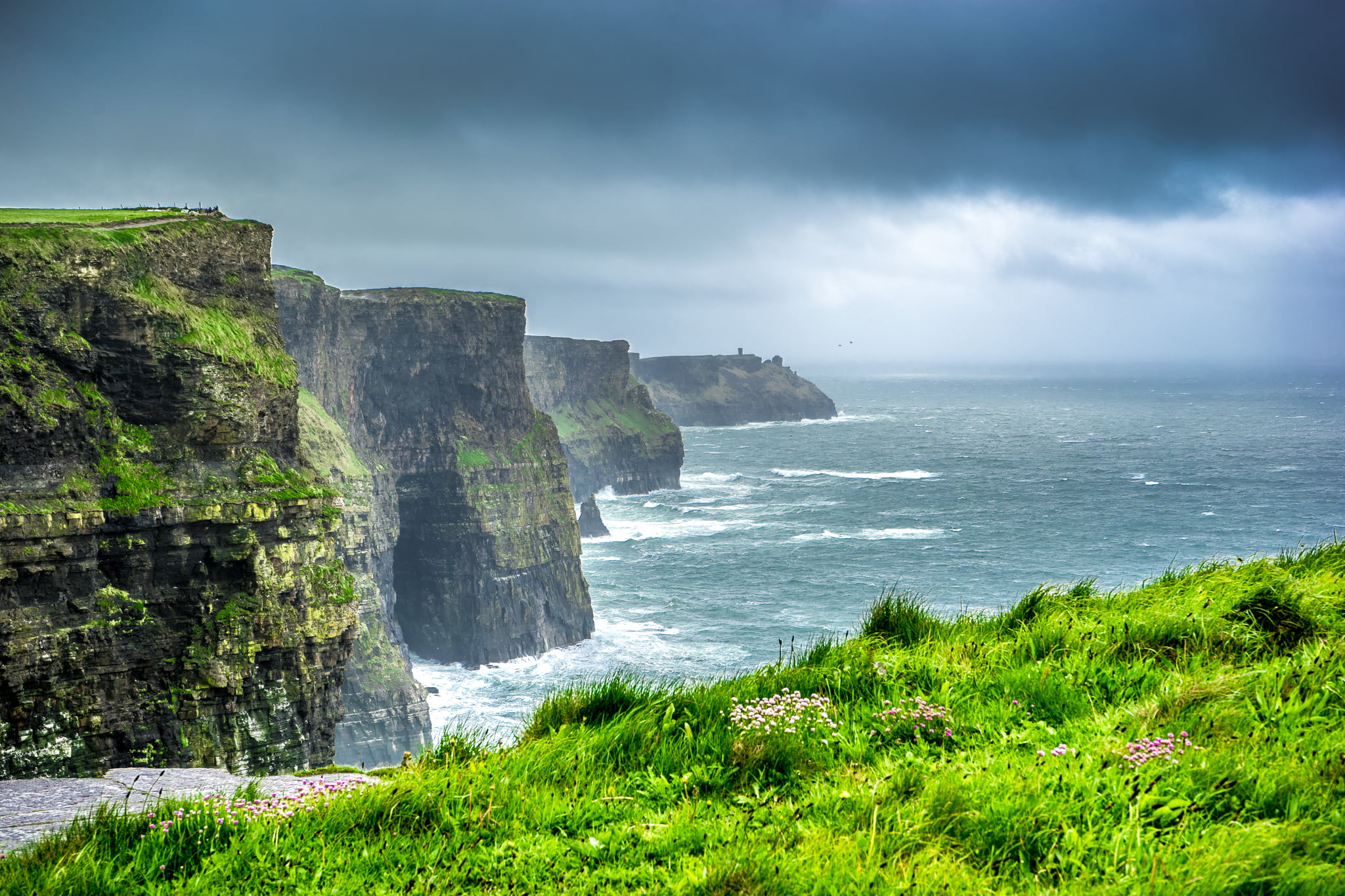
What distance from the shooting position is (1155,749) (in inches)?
183

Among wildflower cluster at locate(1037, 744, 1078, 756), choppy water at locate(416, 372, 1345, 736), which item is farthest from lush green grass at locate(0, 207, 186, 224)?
wildflower cluster at locate(1037, 744, 1078, 756)

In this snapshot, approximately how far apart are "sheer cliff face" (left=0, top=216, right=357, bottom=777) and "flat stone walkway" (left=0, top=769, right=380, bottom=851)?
63.7ft

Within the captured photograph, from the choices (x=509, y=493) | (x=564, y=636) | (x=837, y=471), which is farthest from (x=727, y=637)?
(x=837, y=471)

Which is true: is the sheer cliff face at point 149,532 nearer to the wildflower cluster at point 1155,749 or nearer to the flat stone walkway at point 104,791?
the flat stone walkway at point 104,791

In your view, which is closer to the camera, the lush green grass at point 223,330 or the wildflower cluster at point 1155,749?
the wildflower cluster at point 1155,749

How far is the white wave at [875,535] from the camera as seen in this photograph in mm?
86438

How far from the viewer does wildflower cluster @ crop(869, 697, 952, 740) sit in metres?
5.48

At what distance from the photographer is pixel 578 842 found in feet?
14.3

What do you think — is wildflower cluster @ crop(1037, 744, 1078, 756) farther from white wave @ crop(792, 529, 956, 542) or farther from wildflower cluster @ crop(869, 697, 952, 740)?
white wave @ crop(792, 529, 956, 542)

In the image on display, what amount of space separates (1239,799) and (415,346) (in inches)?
2909

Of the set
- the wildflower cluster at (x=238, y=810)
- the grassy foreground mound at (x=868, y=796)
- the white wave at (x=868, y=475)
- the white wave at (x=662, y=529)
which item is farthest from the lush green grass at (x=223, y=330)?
the white wave at (x=868, y=475)

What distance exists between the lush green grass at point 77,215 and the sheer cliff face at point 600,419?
83.9 metres

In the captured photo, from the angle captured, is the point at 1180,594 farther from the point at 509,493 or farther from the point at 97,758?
the point at 509,493

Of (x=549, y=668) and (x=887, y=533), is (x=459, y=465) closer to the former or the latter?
(x=549, y=668)
